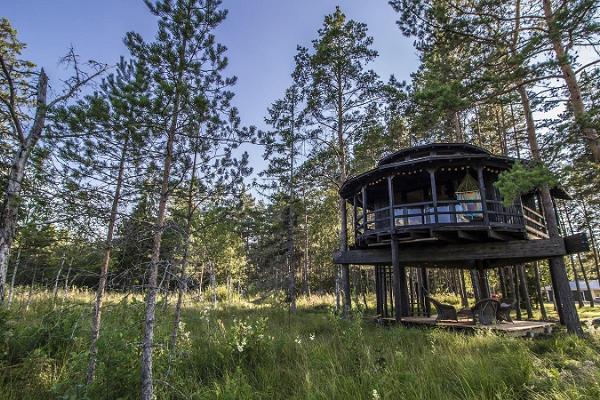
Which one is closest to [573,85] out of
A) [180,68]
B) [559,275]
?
[559,275]

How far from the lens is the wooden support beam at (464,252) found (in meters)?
10.8

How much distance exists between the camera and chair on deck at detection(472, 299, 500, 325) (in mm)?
10719

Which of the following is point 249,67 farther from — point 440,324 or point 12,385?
point 440,324

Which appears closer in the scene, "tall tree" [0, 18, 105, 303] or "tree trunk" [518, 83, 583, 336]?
"tall tree" [0, 18, 105, 303]

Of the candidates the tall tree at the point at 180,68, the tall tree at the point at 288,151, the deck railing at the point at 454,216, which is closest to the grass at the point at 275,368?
the tall tree at the point at 180,68

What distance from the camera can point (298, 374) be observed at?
554cm

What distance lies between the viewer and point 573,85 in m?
9.26

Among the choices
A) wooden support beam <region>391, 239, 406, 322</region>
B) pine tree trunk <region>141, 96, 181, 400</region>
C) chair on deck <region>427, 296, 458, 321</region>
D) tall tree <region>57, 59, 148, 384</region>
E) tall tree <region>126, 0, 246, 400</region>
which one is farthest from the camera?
wooden support beam <region>391, 239, 406, 322</region>

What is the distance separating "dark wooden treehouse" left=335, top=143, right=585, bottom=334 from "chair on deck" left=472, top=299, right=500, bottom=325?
5.25 ft

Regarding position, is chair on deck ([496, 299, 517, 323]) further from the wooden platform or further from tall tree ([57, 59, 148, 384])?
tall tree ([57, 59, 148, 384])

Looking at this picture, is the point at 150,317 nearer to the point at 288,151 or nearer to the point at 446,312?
the point at 446,312

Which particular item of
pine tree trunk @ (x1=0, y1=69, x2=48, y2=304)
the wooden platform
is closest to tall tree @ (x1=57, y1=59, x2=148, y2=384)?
pine tree trunk @ (x1=0, y1=69, x2=48, y2=304)

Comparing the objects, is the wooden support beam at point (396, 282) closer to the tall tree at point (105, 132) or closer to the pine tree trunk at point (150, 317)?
the pine tree trunk at point (150, 317)

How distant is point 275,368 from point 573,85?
36.6 ft
